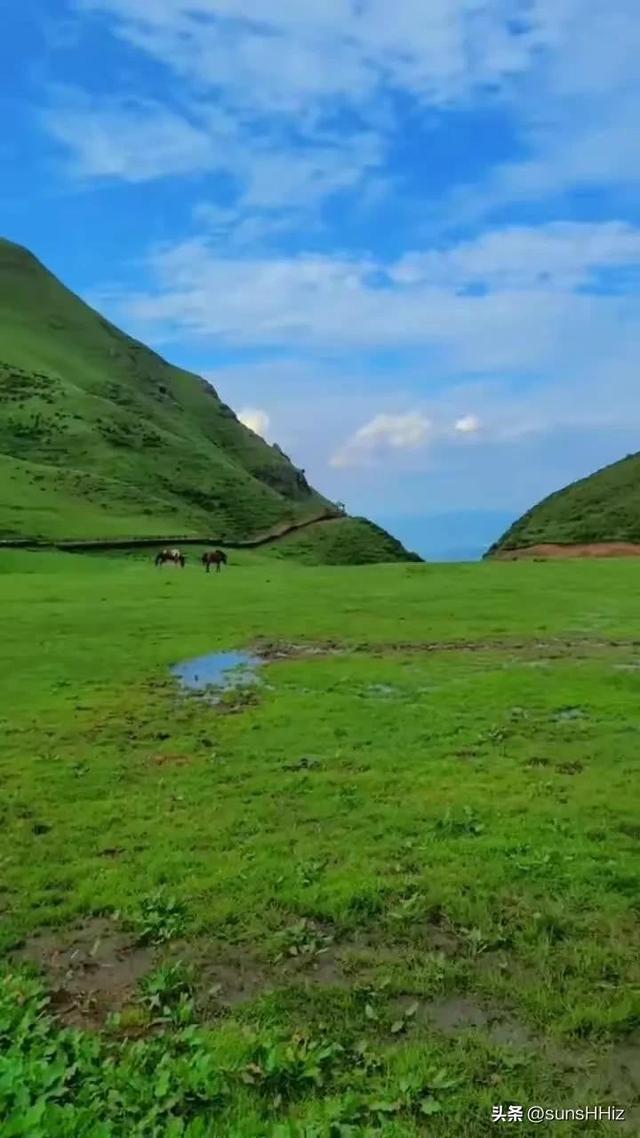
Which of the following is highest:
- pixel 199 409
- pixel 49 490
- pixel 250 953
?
pixel 199 409

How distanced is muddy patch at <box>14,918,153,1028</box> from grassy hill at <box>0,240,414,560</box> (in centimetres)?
6639

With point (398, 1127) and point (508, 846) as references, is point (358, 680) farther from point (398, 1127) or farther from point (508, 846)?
point (398, 1127)

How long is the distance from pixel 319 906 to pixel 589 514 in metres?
91.5

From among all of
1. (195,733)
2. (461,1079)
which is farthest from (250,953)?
(195,733)

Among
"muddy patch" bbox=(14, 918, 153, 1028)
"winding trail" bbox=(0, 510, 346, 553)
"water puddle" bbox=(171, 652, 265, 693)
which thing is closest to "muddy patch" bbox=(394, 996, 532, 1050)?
"muddy patch" bbox=(14, 918, 153, 1028)

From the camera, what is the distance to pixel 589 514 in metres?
94.8

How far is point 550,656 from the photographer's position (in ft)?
76.5

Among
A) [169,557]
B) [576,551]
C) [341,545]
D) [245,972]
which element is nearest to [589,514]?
[576,551]

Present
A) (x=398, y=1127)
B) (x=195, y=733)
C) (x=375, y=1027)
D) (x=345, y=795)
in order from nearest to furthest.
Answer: (x=398, y=1127), (x=375, y=1027), (x=345, y=795), (x=195, y=733)

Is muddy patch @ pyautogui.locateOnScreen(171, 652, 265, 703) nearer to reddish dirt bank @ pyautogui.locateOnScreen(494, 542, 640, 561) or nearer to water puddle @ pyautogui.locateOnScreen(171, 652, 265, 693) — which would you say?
water puddle @ pyautogui.locateOnScreen(171, 652, 265, 693)

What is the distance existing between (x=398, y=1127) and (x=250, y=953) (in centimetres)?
265

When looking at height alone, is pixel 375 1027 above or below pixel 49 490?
below

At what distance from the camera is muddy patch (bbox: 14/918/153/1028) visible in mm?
7090

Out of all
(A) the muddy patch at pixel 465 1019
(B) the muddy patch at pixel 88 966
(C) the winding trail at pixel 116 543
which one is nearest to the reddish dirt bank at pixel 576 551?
(C) the winding trail at pixel 116 543
